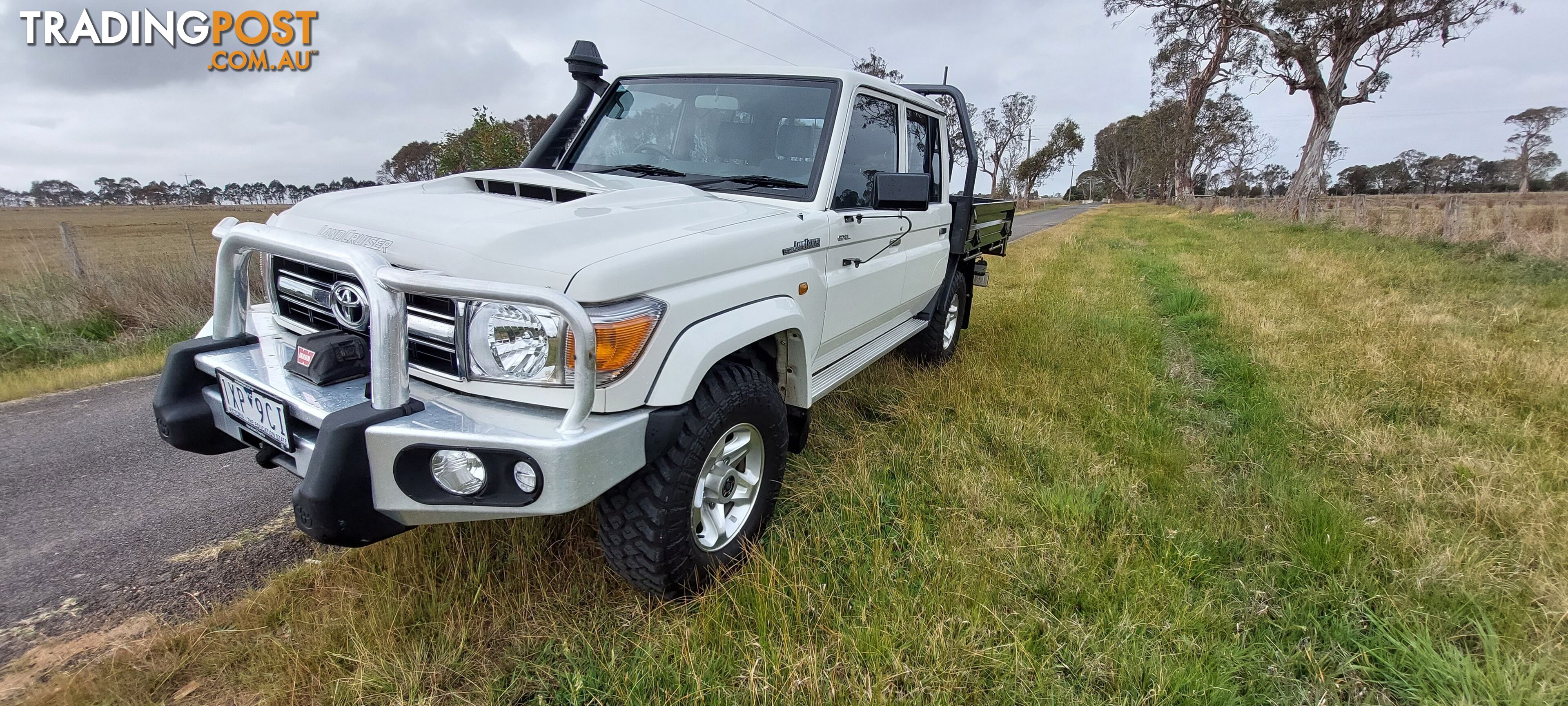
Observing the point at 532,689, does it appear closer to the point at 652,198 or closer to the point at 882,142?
the point at 652,198

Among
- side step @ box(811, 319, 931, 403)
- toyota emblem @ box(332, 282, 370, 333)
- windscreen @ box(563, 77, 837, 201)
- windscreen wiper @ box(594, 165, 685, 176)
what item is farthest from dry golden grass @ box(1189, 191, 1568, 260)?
toyota emblem @ box(332, 282, 370, 333)

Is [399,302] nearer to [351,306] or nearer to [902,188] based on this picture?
[351,306]

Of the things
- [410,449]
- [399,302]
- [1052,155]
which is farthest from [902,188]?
[1052,155]

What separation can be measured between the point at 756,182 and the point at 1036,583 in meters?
1.98

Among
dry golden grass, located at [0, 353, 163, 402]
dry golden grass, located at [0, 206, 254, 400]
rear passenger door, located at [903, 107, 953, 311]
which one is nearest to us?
rear passenger door, located at [903, 107, 953, 311]

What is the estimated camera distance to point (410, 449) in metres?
1.69

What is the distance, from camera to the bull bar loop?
1.61m

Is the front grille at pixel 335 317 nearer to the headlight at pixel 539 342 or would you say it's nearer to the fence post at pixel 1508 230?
the headlight at pixel 539 342

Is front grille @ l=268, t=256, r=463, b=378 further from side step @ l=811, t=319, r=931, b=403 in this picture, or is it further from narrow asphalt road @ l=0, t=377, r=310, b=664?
side step @ l=811, t=319, r=931, b=403

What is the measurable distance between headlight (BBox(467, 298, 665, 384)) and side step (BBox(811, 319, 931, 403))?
1.07 metres

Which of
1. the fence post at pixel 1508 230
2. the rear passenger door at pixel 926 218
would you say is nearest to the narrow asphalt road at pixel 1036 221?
the fence post at pixel 1508 230

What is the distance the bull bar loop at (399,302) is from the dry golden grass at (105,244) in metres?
0.78

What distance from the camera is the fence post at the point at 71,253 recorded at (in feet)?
24.2

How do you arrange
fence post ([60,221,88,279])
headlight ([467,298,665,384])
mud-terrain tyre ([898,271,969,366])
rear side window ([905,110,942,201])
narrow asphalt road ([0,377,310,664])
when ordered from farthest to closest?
1. fence post ([60,221,88,279])
2. mud-terrain tyre ([898,271,969,366])
3. rear side window ([905,110,942,201])
4. narrow asphalt road ([0,377,310,664])
5. headlight ([467,298,665,384])
